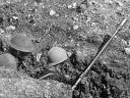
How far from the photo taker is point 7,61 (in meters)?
4.16

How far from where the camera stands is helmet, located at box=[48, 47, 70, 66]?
4.17 meters

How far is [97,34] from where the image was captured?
4.57 meters

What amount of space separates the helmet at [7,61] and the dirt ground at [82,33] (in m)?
0.19

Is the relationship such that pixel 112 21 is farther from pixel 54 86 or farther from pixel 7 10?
pixel 7 10

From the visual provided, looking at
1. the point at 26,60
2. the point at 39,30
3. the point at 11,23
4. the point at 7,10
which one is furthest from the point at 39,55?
the point at 7,10

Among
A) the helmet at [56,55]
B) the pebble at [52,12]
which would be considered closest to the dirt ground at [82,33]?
the pebble at [52,12]

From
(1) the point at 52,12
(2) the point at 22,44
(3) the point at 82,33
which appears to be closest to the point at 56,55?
(2) the point at 22,44

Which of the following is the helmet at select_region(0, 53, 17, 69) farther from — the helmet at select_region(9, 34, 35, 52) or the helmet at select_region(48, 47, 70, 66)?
the helmet at select_region(48, 47, 70, 66)

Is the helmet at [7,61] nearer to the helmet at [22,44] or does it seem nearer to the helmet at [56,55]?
the helmet at [22,44]

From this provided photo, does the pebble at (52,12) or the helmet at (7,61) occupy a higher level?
the pebble at (52,12)

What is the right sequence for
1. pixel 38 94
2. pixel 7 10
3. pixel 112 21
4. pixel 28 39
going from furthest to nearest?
1. pixel 7 10
2. pixel 112 21
3. pixel 28 39
4. pixel 38 94

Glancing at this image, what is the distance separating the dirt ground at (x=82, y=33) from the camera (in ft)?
13.1

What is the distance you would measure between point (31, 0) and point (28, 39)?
1.19m

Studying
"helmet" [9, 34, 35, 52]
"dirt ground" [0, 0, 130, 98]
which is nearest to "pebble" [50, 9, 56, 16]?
"dirt ground" [0, 0, 130, 98]
